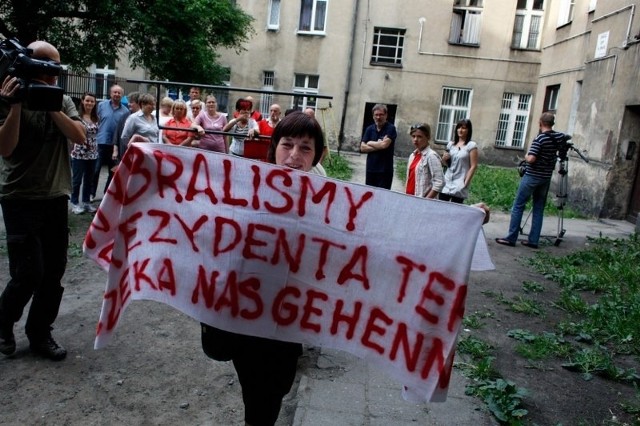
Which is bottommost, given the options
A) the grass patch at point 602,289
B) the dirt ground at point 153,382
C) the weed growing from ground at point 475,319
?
the dirt ground at point 153,382

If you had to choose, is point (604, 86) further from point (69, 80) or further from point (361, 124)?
point (69, 80)

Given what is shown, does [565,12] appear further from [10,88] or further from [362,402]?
[10,88]

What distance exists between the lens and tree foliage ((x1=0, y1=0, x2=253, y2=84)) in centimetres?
1178

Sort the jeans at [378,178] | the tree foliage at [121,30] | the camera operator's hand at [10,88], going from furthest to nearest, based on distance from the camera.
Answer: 1. the tree foliage at [121,30]
2. the jeans at [378,178]
3. the camera operator's hand at [10,88]

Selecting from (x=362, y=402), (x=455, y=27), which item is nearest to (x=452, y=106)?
(x=455, y=27)

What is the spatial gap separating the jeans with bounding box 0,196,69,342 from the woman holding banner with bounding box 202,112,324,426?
1699 millimetres

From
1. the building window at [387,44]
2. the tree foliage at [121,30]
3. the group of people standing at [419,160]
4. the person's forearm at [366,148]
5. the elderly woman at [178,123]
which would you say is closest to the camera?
the group of people standing at [419,160]

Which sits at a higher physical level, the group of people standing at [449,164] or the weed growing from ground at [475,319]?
the group of people standing at [449,164]

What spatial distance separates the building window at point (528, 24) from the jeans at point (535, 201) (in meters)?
16.3

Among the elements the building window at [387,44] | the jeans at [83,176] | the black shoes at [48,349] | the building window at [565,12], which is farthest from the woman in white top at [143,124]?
the building window at [387,44]

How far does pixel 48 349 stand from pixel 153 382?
0.79 metres

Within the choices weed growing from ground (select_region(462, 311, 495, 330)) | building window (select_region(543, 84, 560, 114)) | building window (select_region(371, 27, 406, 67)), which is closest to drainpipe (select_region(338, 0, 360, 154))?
building window (select_region(371, 27, 406, 67))

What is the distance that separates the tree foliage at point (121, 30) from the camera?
1178 cm

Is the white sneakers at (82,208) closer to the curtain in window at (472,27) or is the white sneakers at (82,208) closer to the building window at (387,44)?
the building window at (387,44)
